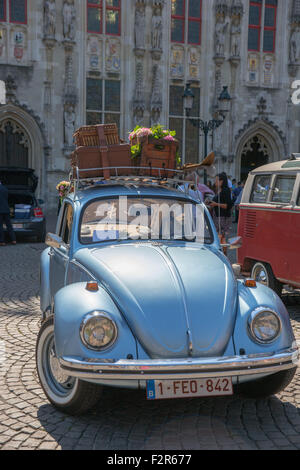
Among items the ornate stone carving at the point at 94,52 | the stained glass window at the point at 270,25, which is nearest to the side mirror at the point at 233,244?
the ornate stone carving at the point at 94,52

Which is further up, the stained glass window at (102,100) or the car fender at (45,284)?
the stained glass window at (102,100)

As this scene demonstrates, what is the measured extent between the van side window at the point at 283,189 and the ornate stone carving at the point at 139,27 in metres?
18.8

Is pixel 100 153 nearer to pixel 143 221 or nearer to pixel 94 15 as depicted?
pixel 143 221

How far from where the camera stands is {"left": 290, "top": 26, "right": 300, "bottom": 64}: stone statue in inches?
1039

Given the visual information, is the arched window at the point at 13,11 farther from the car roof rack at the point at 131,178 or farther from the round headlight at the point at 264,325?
the round headlight at the point at 264,325

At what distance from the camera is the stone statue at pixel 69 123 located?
23.8 meters

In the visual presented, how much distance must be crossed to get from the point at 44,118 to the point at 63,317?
21.4 metres

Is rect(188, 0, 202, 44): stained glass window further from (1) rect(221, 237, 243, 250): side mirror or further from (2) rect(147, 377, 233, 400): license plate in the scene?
(2) rect(147, 377, 233, 400): license plate

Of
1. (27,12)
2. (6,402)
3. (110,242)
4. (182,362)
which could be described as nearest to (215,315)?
(182,362)

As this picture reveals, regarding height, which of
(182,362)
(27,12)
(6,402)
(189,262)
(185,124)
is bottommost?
(6,402)

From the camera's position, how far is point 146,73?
81.7ft

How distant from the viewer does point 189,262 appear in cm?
407

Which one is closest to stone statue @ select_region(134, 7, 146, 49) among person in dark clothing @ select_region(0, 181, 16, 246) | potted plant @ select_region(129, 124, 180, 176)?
person in dark clothing @ select_region(0, 181, 16, 246)
